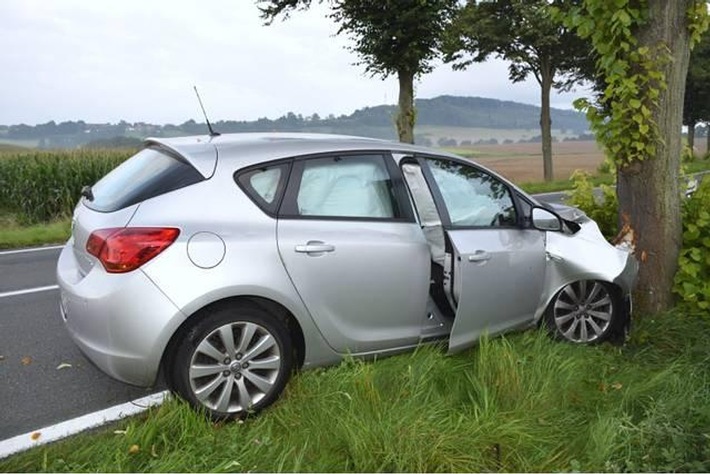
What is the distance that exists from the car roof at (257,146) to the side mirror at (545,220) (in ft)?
2.48

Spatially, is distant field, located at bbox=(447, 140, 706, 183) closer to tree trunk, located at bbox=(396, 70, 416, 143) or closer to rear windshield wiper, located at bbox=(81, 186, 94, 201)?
tree trunk, located at bbox=(396, 70, 416, 143)

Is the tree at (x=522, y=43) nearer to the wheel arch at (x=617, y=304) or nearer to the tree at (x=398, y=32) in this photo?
the tree at (x=398, y=32)

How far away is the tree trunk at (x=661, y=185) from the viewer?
14.0 feet

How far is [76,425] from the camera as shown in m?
3.25

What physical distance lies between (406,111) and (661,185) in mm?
11464

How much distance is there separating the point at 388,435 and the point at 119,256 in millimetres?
1634

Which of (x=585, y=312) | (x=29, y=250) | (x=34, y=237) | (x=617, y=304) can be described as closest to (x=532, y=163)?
(x=34, y=237)

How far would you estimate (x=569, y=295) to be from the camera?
13.6ft

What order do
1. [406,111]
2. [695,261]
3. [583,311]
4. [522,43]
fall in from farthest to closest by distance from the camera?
1. [522,43]
2. [406,111]
3. [695,261]
4. [583,311]

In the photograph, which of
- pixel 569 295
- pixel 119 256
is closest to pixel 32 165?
pixel 119 256

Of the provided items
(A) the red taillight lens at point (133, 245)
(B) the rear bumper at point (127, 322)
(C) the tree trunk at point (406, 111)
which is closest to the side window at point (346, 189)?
(A) the red taillight lens at point (133, 245)

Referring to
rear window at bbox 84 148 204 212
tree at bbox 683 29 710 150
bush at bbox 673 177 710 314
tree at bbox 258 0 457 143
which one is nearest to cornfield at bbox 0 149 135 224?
tree at bbox 258 0 457 143

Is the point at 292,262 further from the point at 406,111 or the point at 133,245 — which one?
the point at 406,111

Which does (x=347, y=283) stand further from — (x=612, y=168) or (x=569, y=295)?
(x=612, y=168)
